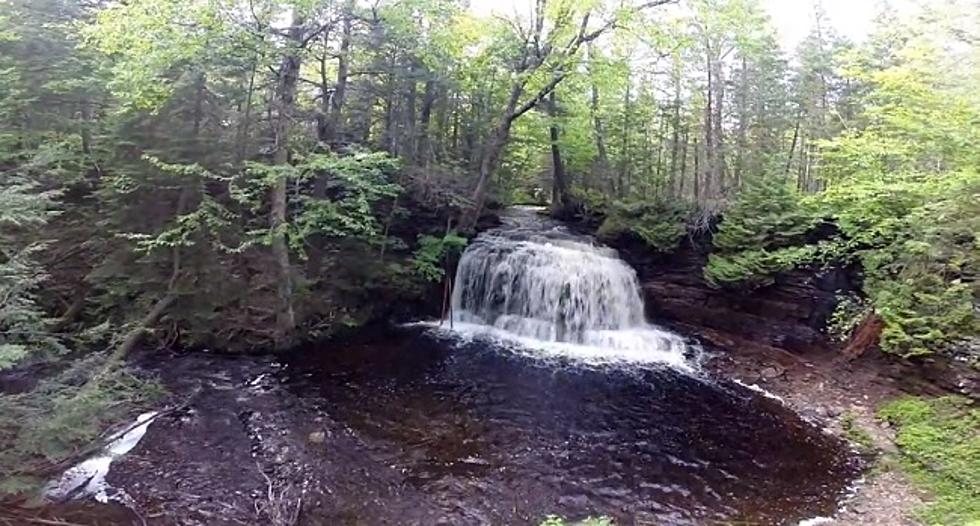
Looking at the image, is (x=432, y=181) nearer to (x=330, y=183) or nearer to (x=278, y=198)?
(x=330, y=183)

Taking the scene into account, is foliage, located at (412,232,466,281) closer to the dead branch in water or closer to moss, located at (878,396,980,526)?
the dead branch in water

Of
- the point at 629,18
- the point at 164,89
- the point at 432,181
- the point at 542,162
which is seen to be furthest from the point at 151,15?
the point at 542,162

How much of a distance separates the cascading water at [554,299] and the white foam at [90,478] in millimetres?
8685

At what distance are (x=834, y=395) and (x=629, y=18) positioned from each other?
9757 millimetres

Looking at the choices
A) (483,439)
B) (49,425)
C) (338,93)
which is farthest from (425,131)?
(49,425)

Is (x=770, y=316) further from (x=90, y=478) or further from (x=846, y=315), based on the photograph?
(x=90, y=478)

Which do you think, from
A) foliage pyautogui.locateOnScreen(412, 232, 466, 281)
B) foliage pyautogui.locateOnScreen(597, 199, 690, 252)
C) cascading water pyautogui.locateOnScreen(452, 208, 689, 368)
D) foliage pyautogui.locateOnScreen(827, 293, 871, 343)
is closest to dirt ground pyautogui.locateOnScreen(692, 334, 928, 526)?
foliage pyautogui.locateOnScreen(827, 293, 871, 343)

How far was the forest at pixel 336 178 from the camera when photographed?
8.09m

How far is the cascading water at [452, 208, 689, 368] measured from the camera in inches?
559

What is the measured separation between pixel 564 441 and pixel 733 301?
24.6ft

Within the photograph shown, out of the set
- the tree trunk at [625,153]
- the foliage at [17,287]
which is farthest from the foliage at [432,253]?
the foliage at [17,287]

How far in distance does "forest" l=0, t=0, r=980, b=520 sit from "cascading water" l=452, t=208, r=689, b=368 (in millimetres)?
960

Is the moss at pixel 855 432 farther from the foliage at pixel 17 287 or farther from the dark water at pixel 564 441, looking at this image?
the foliage at pixel 17 287

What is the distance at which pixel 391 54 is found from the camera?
588 inches
